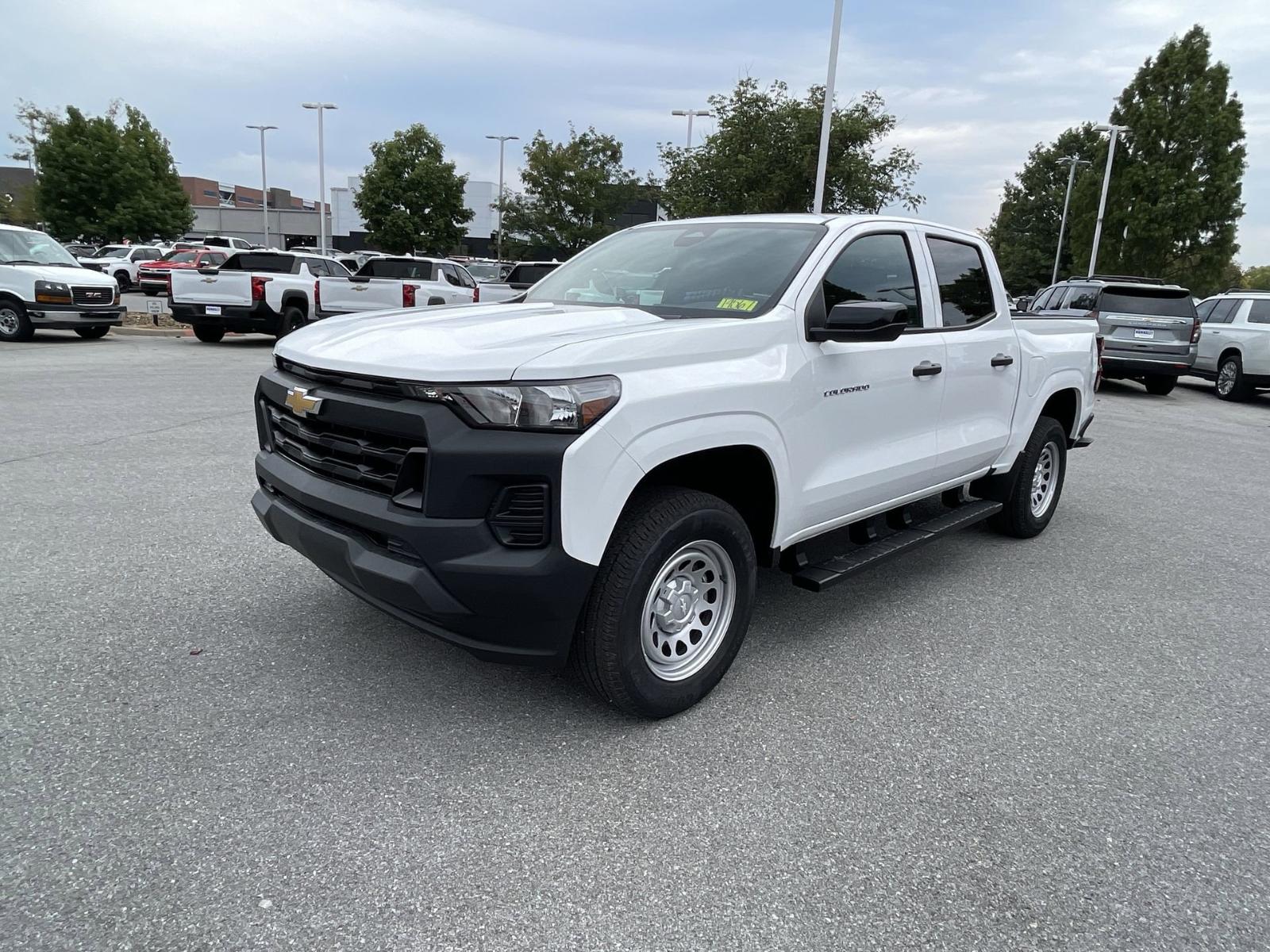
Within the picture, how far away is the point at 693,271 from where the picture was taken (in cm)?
400

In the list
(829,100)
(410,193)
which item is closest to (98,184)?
(410,193)

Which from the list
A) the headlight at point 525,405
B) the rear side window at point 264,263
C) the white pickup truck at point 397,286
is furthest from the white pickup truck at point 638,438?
the rear side window at point 264,263

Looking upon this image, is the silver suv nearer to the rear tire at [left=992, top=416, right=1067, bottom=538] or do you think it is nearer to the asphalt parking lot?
the rear tire at [left=992, top=416, right=1067, bottom=538]

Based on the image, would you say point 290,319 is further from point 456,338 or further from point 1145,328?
point 1145,328

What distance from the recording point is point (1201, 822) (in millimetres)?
2809

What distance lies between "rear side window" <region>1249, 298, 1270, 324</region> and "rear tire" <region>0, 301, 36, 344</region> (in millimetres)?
21636

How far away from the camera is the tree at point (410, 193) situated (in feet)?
137

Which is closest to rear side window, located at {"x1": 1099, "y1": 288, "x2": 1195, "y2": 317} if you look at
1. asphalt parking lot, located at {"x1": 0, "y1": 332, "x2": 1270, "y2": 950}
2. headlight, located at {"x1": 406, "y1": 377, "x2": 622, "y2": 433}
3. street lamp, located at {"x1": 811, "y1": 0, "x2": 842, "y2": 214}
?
street lamp, located at {"x1": 811, "y1": 0, "x2": 842, "y2": 214}

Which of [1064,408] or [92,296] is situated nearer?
[1064,408]

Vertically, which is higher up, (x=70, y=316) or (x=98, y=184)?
(x=98, y=184)

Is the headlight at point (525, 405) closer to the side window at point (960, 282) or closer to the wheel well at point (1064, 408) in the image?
the side window at point (960, 282)

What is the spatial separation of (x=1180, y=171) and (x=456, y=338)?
39832 mm

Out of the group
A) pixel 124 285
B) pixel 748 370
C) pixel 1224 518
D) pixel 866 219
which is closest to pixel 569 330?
pixel 748 370

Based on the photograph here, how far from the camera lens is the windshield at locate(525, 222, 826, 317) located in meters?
3.69
